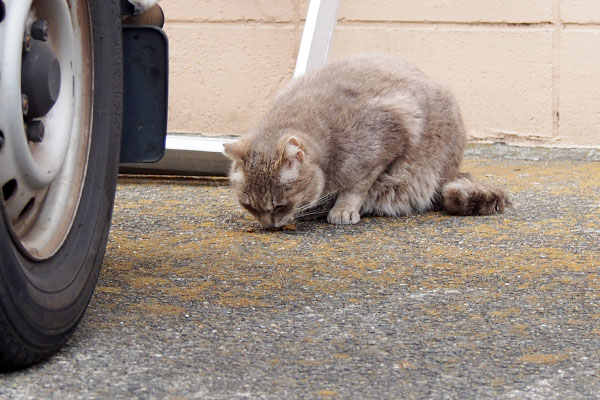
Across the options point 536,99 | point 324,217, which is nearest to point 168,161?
point 324,217

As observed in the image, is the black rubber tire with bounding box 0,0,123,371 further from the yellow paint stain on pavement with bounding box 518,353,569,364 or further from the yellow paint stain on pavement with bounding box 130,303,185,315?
the yellow paint stain on pavement with bounding box 518,353,569,364

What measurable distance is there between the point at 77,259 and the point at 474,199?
236 centimetres

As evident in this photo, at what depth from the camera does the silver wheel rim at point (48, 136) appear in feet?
6.01

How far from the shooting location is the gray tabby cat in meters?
3.92

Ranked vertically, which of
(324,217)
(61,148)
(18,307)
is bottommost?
(324,217)

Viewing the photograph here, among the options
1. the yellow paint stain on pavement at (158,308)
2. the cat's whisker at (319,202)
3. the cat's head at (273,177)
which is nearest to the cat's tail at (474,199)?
the cat's whisker at (319,202)

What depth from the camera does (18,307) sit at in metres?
1.78

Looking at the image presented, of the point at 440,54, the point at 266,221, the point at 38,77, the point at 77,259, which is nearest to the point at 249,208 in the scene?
the point at 266,221

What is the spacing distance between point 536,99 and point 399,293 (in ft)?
12.1

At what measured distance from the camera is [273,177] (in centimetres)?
390

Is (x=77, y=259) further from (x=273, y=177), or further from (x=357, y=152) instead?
(x=357, y=152)

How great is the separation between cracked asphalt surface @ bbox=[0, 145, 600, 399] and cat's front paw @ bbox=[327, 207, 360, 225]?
95mm

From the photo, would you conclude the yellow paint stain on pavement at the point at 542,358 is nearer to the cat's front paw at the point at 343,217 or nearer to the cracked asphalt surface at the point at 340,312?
the cracked asphalt surface at the point at 340,312

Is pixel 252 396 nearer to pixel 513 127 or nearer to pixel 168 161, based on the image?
pixel 168 161
